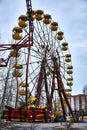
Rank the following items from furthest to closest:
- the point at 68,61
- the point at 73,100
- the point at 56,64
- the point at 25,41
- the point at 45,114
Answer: the point at 73,100, the point at 68,61, the point at 56,64, the point at 25,41, the point at 45,114

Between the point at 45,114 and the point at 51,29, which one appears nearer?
the point at 45,114

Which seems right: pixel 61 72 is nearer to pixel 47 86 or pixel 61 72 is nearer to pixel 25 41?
pixel 47 86

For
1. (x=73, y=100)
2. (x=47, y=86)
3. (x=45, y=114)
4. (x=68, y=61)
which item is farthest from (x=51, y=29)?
(x=73, y=100)

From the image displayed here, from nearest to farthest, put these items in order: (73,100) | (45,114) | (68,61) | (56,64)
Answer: (45,114)
(56,64)
(68,61)
(73,100)

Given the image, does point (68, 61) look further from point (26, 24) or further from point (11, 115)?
point (11, 115)

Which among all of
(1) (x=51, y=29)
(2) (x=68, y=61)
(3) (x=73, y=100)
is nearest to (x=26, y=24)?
(1) (x=51, y=29)

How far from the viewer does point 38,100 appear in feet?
137

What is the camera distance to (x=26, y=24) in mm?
43156

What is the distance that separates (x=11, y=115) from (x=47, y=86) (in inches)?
259

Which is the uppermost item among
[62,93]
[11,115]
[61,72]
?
[61,72]

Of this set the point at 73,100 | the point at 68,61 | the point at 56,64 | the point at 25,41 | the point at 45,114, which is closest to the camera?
the point at 45,114

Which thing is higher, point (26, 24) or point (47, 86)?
point (26, 24)

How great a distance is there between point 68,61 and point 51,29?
15.9 feet

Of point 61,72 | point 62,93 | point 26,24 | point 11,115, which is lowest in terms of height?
point 11,115
